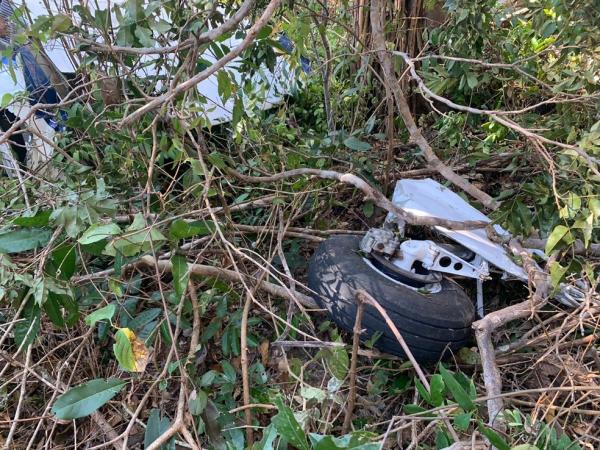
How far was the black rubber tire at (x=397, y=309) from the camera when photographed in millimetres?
1721

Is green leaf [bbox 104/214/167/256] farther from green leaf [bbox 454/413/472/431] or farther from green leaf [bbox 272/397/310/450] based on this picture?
green leaf [bbox 454/413/472/431]

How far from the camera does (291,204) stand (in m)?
2.31

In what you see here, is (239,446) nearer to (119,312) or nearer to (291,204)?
(119,312)

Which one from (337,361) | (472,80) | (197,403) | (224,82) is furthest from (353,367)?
(472,80)

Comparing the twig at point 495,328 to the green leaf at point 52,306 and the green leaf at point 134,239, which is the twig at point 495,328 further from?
the green leaf at point 52,306

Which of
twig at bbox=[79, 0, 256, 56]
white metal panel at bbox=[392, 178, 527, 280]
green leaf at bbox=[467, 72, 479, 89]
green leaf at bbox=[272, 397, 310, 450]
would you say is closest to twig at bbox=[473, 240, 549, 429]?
white metal panel at bbox=[392, 178, 527, 280]

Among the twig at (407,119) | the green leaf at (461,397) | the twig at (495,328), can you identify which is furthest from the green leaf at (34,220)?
the twig at (407,119)

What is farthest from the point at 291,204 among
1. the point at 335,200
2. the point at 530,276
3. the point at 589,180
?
Result: the point at 589,180

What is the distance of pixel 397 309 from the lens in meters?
1.73

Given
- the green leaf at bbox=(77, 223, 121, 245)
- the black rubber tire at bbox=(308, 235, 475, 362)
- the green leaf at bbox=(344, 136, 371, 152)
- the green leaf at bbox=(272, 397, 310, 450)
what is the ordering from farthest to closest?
the green leaf at bbox=(344, 136, 371, 152) < the black rubber tire at bbox=(308, 235, 475, 362) < the green leaf at bbox=(77, 223, 121, 245) < the green leaf at bbox=(272, 397, 310, 450)

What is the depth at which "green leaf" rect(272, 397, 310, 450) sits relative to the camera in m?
0.91

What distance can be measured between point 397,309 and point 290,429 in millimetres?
892

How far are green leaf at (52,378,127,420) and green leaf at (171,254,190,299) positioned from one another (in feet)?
1.00

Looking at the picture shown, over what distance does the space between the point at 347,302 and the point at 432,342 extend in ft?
1.07
